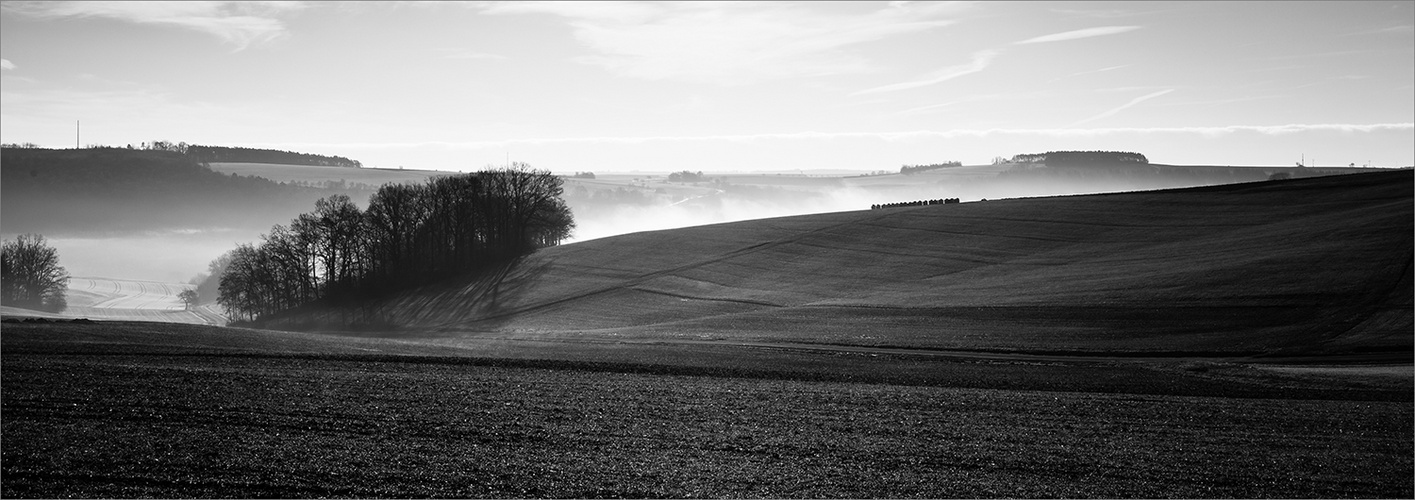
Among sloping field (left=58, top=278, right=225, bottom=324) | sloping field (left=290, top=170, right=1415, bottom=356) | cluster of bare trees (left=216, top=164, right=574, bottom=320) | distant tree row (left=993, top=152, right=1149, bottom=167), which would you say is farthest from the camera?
distant tree row (left=993, top=152, right=1149, bottom=167)

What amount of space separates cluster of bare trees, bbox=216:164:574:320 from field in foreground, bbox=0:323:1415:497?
47004 millimetres

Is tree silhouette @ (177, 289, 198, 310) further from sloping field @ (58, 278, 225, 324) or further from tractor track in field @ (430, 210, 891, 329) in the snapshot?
tractor track in field @ (430, 210, 891, 329)

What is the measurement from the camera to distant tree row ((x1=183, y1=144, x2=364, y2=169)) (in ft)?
306

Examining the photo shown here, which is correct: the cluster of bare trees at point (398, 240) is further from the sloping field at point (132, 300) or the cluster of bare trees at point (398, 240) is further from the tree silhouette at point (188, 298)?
the tree silhouette at point (188, 298)

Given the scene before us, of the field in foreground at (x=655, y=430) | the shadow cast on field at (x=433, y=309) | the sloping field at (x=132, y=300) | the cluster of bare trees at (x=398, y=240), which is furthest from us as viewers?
the sloping field at (x=132, y=300)

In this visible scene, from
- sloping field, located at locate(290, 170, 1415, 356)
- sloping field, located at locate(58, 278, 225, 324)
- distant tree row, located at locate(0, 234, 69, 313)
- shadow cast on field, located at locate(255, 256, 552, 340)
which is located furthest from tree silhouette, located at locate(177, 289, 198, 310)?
sloping field, located at locate(290, 170, 1415, 356)

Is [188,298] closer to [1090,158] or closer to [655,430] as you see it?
[655,430]

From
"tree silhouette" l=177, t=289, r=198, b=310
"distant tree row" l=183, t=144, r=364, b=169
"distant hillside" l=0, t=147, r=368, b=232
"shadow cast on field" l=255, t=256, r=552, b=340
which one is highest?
"distant tree row" l=183, t=144, r=364, b=169

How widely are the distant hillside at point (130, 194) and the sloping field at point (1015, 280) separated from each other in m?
41.3

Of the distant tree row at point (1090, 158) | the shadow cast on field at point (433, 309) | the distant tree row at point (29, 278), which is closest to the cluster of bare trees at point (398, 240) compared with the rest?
the shadow cast on field at point (433, 309)

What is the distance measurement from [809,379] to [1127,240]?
4366 cm

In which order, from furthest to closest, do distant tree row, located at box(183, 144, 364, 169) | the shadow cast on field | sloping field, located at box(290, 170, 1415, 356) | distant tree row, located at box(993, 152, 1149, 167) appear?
distant tree row, located at box(993, 152, 1149, 167) → distant tree row, located at box(183, 144, 364, 169) → the shadow cast on field → sloping field, located at box(290, 170, 1415, 356)

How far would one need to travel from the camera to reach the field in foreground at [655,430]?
14.6 metres

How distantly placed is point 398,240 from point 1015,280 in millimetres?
49177
